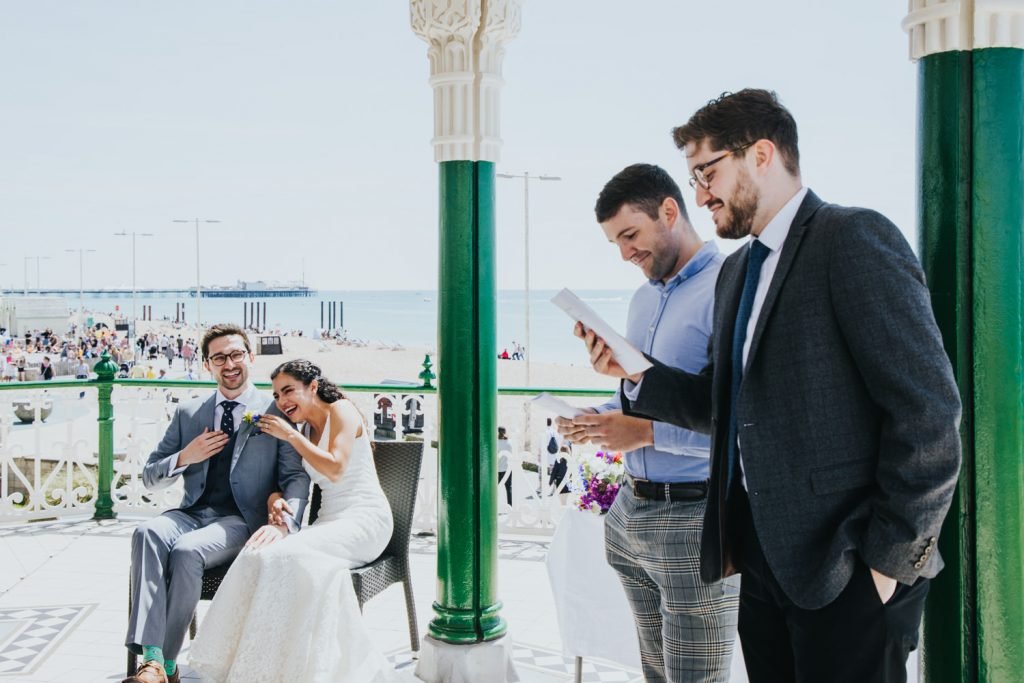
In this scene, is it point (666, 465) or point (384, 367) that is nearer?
point (666, 465)

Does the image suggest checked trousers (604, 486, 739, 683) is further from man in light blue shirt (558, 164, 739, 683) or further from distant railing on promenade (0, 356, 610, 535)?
distant railing on promenade (0, 356, 610, 535)

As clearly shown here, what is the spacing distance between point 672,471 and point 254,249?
3915 inches

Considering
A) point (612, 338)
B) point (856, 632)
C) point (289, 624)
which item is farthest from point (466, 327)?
point (856, 632)

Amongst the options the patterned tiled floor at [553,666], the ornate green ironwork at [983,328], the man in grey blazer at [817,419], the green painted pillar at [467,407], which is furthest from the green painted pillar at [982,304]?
the patterned tiled floor at [553,666]

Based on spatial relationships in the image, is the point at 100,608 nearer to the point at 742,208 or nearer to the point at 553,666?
the point at 553,666

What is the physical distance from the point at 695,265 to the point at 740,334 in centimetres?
54

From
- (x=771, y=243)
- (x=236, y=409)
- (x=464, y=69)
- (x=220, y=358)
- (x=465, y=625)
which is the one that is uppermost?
(x=464, y=69)

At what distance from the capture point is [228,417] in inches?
150

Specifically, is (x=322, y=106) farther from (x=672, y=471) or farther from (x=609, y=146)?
(x=672, y=471)

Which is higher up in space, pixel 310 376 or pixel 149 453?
pixel 310 376

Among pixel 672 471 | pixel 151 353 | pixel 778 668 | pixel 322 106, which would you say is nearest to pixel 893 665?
pixel 778 668

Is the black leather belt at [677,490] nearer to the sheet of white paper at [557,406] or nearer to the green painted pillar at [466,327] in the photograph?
the sheet of white paper at [557,406]

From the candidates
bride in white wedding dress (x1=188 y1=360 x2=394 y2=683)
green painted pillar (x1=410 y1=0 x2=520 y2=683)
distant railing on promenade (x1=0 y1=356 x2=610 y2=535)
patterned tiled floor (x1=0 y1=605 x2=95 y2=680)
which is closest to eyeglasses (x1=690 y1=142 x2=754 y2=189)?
green painted pillar (x1=410 y1=0 x2=520 y2=683)

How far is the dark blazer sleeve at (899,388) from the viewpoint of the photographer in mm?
1425
